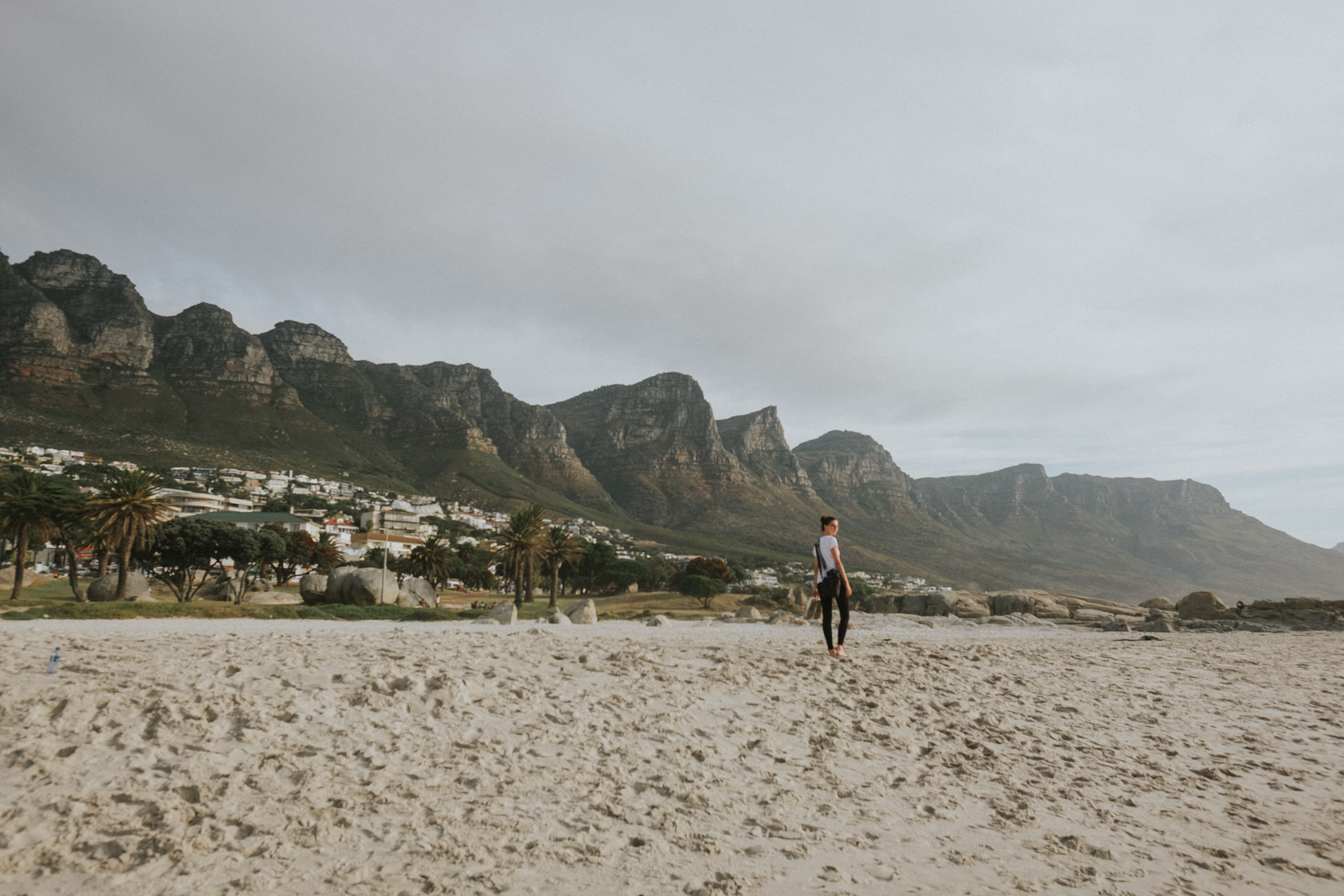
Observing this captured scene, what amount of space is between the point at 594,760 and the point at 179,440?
13941cm

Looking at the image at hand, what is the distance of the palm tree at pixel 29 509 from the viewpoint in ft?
123

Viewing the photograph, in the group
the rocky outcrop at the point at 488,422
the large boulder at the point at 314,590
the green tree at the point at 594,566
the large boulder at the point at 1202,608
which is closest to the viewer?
the large boulder at the point at 1202,608

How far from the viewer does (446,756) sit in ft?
18.3

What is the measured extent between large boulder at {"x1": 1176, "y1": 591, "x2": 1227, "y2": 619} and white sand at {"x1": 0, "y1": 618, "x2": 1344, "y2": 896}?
29.1m

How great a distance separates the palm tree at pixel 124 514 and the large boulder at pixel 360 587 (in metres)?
10.4

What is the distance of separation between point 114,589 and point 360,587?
536 inches

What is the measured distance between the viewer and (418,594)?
42.5 meters

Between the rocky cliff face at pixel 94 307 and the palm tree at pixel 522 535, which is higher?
the rocky cliff face at pixel 94 307

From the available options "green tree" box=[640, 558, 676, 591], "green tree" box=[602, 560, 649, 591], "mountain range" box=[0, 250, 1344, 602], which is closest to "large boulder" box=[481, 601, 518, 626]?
"green tree" box=[602, 560, 649, 591]

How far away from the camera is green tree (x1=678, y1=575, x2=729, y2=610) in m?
59.0

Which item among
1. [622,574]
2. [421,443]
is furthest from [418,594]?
[421,443]

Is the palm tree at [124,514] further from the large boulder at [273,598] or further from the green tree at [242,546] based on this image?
A: the green tree at [242,546]

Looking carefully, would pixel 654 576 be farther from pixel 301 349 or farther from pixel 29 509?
pixel 301 349

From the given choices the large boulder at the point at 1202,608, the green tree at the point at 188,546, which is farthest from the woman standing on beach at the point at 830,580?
the green tree at the point at 188,546
